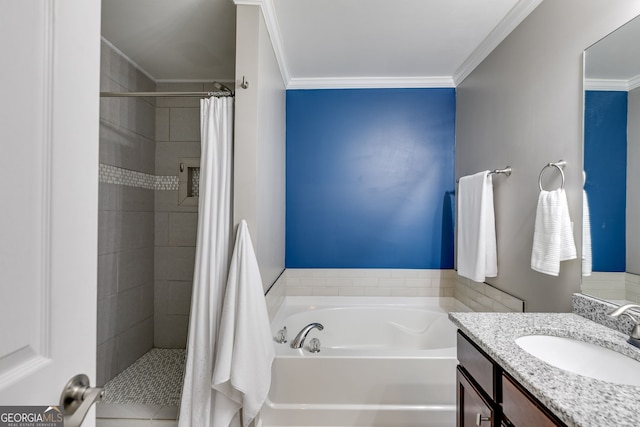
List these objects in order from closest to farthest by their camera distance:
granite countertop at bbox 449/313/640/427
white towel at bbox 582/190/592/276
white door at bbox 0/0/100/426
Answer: white door at bbox 0/0/100/426 → granite countertop at bbox 449/313/640/427 → white towel at bbox 582/190/592/276

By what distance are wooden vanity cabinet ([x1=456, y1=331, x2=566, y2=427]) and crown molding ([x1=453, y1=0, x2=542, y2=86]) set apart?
1814mm

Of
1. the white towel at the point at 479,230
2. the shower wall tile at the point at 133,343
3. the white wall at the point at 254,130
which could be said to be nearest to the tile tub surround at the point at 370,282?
the white towel at the point at 479,230

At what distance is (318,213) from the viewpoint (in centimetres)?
293

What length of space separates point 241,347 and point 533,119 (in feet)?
6.40

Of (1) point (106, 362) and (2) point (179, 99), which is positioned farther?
(2) point (179, 99)

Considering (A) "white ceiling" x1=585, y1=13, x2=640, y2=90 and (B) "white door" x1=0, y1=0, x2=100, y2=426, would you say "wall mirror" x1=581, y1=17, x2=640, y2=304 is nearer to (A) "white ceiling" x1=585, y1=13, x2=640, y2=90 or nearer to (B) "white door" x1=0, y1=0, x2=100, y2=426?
(A) "white ceiling" x1=585, y1=13, x2=640, y2=90

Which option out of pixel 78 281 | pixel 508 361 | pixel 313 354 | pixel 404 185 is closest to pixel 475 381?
pixel 508 361

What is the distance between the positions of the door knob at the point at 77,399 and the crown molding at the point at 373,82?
277 centimetres

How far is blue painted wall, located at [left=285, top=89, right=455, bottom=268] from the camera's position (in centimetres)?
289

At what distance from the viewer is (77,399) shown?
571 millimetres

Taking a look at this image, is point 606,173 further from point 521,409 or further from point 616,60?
point 521,409

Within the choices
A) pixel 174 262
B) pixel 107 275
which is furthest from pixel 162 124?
pixel 107 275

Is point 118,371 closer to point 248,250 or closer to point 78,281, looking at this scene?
point 248,250

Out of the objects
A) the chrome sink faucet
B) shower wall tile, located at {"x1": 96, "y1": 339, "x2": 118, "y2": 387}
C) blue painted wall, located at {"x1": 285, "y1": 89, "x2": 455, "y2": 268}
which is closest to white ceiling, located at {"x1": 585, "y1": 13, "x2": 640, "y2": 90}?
the chrome sink faucet
